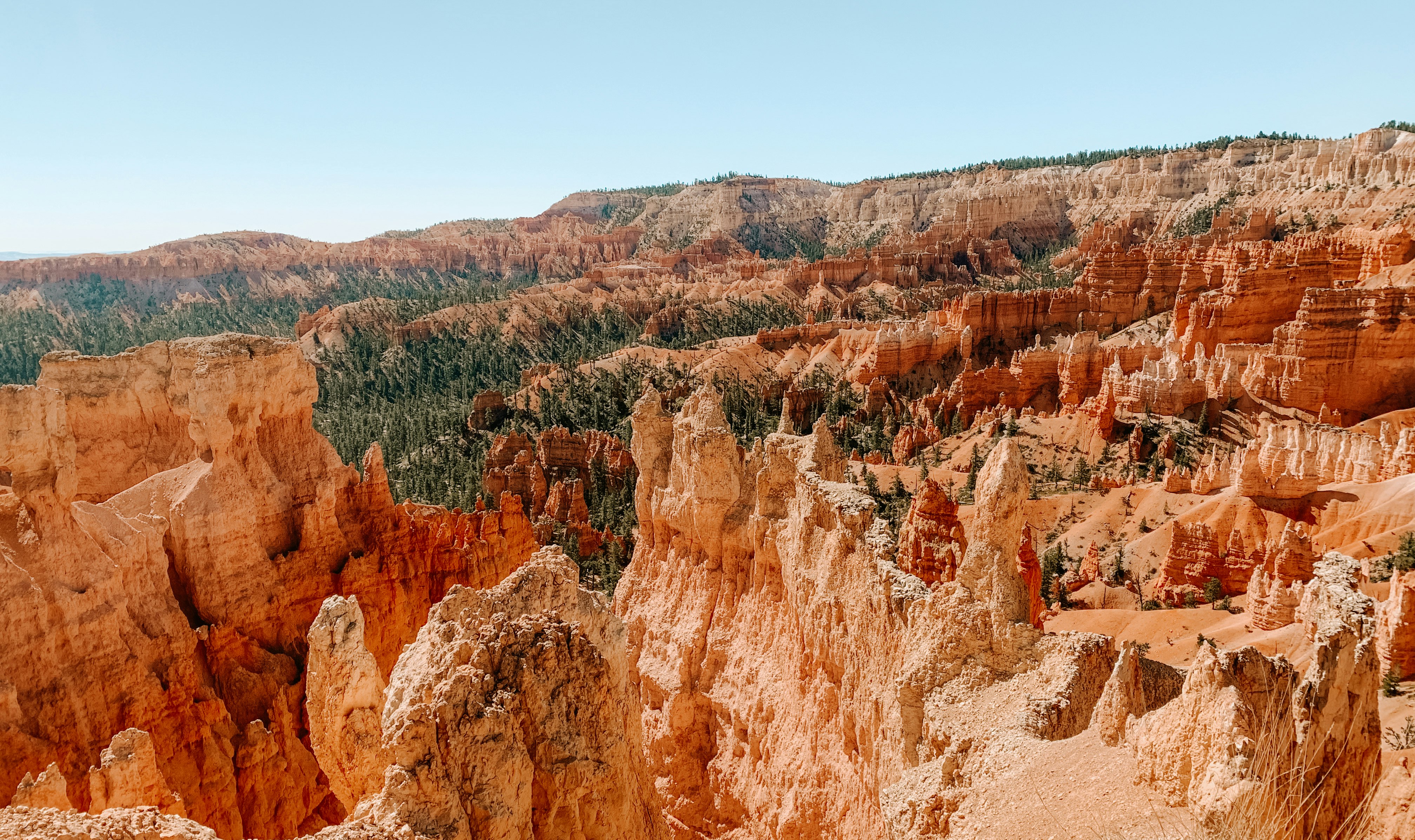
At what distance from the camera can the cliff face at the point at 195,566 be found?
9938mm

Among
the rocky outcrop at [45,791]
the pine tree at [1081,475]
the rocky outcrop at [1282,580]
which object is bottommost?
the pine tree at [1081,475]

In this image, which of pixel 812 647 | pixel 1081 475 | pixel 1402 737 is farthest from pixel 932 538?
pixel 1081 475

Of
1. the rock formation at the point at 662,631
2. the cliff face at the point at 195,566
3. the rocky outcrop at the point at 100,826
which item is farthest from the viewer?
the cliff face at the point at 195,566

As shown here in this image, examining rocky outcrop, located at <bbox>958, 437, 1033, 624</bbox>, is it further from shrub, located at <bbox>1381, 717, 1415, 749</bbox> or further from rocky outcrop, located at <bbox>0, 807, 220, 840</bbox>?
rocky outcrop, located at <bbox>0, 807, 220, 840</bbox>

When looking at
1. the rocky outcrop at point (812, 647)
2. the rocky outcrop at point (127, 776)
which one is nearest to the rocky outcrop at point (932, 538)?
the rocky outcrop at point (812, 647)

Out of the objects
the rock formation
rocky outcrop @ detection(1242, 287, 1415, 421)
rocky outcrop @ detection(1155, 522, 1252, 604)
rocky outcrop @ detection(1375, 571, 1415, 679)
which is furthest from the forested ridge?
rocky outcrop @ detection(1242, 287, 1415, 421)

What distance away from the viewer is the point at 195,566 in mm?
12461

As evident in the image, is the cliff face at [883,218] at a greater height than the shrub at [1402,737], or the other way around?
the cliff face at [883,218]

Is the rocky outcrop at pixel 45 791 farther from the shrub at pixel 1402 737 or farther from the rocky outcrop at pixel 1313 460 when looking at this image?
the rocky outcrop at pixel 1313 460

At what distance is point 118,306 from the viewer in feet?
373

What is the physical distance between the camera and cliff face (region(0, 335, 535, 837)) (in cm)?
994

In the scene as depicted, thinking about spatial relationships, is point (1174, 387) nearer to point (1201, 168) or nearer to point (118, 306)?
point (1201, 168)

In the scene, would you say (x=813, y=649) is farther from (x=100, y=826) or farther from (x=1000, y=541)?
(x=100, y=826)

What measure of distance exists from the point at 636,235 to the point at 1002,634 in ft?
509
